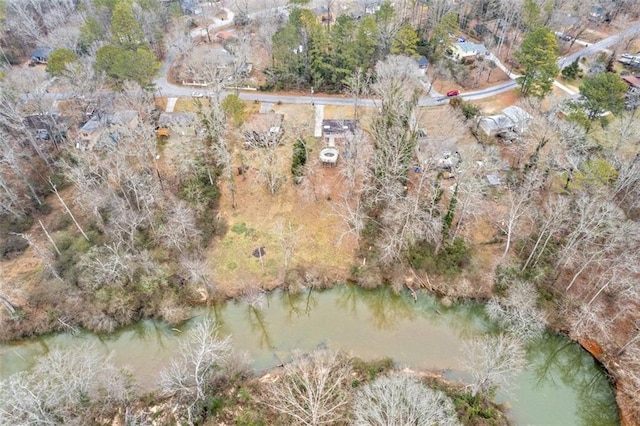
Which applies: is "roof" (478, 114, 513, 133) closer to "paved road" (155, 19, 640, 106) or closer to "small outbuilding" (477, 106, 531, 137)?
"small outbuilding" (477, 106, 531, 137)

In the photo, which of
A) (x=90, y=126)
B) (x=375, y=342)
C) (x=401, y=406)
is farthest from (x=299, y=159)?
(x=401, y=406)

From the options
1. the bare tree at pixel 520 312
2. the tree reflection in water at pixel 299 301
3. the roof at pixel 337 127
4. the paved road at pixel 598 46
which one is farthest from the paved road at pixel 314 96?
the bare tree at pixel 520 312

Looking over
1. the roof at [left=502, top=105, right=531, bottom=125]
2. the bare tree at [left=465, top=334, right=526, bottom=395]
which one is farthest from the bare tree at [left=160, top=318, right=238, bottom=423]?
the roof at [left=502, top=105, right=531, bottom=125]

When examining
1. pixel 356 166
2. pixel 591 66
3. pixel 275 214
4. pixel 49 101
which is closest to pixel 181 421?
pixel 275 214

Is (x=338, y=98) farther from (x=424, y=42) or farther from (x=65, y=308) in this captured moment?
(x=65, y=308)

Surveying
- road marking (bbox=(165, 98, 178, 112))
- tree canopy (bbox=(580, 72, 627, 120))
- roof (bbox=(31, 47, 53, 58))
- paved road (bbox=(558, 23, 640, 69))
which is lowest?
road marking (bbox=(165, 98, 178, 112))
